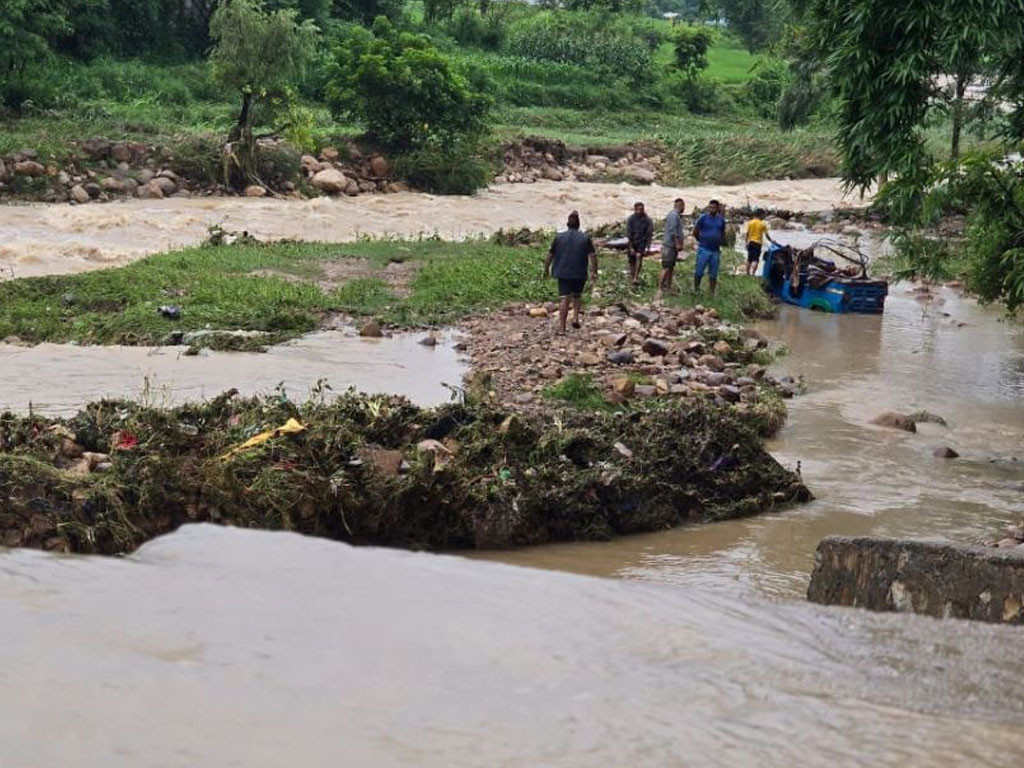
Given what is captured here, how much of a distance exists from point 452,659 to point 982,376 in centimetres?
1186

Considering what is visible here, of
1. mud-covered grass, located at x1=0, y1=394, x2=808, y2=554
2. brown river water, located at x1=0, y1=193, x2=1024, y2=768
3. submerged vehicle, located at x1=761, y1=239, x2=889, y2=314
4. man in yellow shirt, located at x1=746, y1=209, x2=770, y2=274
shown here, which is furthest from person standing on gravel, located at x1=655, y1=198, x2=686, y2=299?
brown river water, located at x1=0, y1=193, x2=1024, y2=768

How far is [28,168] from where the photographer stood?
89.0 ft

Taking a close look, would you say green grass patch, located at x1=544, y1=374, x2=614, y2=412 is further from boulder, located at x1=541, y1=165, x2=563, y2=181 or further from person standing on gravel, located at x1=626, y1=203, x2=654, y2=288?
boulder, located at x1=541, y1=165, x2=563, y2=181

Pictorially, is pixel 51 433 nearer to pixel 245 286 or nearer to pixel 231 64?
pixel 245 286

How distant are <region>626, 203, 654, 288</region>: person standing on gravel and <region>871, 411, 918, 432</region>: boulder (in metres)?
6.00

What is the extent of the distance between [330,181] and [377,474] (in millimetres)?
23350

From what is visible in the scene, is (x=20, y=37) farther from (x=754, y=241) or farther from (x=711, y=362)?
(x=711, y=362)

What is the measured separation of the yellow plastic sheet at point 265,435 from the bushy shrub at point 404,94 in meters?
25.1

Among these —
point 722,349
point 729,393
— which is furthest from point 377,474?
point 722,349

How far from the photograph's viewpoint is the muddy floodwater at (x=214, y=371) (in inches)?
484

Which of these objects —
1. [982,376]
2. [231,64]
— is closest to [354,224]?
[231,64]

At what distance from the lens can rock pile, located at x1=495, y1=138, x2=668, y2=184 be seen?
39.3 metres

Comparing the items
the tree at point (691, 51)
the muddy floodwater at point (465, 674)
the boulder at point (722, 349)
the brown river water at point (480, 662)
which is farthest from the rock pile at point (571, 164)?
the muddy floodwater at point (465, 674)

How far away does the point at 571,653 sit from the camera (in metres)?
6.42
